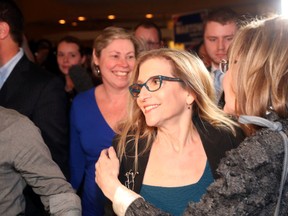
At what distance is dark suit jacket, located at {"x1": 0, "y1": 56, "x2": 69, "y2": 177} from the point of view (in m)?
2.57

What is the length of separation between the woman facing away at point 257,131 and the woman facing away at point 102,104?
130cm

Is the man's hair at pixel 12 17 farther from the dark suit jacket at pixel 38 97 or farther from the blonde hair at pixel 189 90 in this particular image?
the blonde hair at pixel 189 90

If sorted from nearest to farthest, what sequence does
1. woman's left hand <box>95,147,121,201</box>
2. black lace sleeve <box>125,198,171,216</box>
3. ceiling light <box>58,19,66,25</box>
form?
black lace sleeve <box>125,198,171,216</box> → woman's left hand <box>95,147,121,201</box> → ceiling light <box>58,19,66,25</box>

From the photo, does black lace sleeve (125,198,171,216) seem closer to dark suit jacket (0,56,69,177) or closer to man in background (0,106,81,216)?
man in background (0,106,81,216)

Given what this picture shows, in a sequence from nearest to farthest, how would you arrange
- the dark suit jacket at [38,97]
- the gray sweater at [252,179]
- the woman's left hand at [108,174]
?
the gray sweater at [252,179] → the woman's left hand at [108,174] → the dark suit jacket at [38,97]

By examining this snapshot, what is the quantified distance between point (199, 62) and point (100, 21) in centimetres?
977

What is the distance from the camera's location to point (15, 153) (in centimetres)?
180

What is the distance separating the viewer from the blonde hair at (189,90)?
198 centimetres

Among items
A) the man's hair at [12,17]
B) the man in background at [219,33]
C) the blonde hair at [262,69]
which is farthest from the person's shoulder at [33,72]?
the blonde hair at [262,69]

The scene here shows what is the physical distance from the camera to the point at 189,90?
6.57ft

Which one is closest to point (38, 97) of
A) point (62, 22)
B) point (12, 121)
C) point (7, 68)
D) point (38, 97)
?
point (38, 97)

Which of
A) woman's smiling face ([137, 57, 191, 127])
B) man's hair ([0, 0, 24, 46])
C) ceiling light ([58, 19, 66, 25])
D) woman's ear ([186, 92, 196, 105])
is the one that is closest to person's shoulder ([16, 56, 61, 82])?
man's hair ([0, 0, 24, 46])

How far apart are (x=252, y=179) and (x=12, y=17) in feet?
6.20

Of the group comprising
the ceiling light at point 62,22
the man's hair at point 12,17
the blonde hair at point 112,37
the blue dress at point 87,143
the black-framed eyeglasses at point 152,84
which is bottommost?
the blue dress at point 87,143
